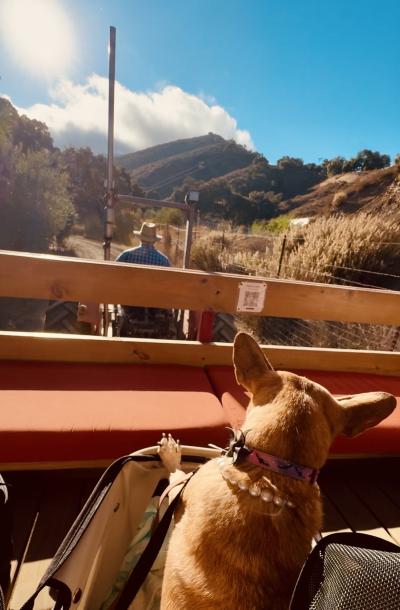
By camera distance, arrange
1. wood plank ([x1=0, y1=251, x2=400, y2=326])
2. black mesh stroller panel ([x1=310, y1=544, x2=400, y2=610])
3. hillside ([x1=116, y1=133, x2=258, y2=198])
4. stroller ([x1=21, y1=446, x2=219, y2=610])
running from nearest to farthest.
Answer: black mesh stroller panel ([x1=310, y1=544, x2=400, y2=610]) → stroller ([x1=21, y1=446, x2=219, y2=610]) → wood plank ([x1=0, y1=251, x2=400, y2=326]) → hillside ([x1=116, y1=133, x2=258, y2=198])

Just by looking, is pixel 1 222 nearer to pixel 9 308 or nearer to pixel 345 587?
pixel 9 308

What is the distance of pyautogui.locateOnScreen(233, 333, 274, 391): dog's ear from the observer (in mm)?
1260

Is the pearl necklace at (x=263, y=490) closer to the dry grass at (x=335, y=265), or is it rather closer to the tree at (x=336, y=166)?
the dry grass at (x=335, y=265)

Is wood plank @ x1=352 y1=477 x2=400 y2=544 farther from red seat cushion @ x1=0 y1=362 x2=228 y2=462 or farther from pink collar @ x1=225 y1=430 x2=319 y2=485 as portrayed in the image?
pink collar @ x1=225 y1=430 x2=319 y2=485

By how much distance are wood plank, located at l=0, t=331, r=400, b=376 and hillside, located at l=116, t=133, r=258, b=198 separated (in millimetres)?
63482

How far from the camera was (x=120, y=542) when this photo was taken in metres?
1.33

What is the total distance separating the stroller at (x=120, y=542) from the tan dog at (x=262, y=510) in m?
0.17

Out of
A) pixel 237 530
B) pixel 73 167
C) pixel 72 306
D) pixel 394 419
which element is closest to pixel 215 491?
pixel 237 530

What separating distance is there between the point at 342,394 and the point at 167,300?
1470 mm

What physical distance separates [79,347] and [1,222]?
13.8m

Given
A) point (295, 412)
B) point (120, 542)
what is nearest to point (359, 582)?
point (295, 412)

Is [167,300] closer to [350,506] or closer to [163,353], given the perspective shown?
[163,353]

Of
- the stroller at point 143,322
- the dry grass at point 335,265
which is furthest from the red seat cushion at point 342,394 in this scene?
the dry grass at point 335,265

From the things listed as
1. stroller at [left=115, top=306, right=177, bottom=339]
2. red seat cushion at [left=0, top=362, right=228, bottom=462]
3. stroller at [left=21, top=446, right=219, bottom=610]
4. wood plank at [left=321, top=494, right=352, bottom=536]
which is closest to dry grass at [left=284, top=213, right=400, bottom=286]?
stroller at [left=115, top=306, right=177, bottom=339]
